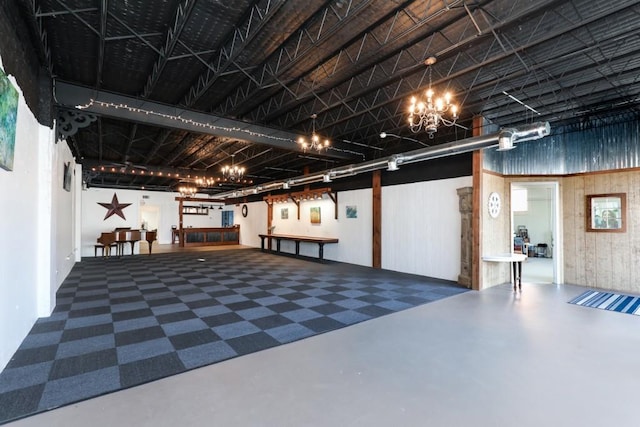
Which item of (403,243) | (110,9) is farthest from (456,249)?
(110,9)

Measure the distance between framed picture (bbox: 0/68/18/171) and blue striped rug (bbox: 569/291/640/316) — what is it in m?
7.94

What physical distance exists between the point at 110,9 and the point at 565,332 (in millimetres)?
6646

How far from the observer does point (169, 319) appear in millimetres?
4031

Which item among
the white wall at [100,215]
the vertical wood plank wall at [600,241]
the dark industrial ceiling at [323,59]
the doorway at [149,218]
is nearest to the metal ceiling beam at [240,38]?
the dark industrial ceiling at [323,59]

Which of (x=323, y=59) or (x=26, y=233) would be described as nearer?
(x=26, y=233)

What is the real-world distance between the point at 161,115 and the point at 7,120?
3028 mm

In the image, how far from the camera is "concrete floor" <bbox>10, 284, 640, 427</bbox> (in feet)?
6.77

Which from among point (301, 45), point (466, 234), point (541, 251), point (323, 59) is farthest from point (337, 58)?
point (541, 251)

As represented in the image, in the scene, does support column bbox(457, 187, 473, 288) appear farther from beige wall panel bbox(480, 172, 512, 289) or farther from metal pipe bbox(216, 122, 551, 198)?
metal pipe bbox(216, 122, 551, 198)

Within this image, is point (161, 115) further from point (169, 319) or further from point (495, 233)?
point (495, 233)

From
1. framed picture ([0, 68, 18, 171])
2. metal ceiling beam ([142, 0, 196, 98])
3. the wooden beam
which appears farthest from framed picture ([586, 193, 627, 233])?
framed picture ([0, 68, 18, 171])

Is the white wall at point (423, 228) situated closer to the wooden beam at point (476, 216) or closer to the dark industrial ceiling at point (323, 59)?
the wooden beam at point (476, 216)

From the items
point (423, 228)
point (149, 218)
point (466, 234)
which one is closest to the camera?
point (466, 234)

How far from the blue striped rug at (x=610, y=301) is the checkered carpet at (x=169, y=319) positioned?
2.16 metres
